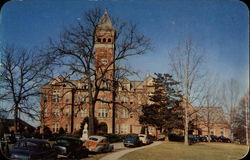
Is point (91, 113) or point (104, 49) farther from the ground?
point (104, 49)

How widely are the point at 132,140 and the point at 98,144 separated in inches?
41.8

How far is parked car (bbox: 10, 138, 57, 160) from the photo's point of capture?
5.38 m

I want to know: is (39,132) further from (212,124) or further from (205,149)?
(212,124)

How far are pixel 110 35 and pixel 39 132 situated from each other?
12.2ft

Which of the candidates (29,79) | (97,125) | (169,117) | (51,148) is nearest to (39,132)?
(51,148)

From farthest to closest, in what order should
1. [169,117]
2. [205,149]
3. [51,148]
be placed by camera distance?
[169,117], [205,149], [51,148]

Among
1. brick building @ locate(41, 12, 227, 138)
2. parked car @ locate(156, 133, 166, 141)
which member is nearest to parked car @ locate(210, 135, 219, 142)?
brick building @ locate(41, 12, 227, 138)

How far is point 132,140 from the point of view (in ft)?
23.0

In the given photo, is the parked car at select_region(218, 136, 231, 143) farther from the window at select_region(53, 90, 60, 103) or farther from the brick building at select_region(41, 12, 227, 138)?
the window at select_region(53, 90, 60, 103)

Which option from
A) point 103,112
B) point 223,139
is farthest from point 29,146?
point 223,139

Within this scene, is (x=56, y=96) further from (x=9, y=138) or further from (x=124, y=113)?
(x=124, y=113)

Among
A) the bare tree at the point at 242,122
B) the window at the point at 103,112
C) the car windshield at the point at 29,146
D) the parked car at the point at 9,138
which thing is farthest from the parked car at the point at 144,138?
the parked car at the point at 9,138

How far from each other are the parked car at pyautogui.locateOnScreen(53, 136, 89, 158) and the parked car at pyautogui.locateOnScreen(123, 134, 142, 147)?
1.43 metres

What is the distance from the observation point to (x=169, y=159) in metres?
6.06
